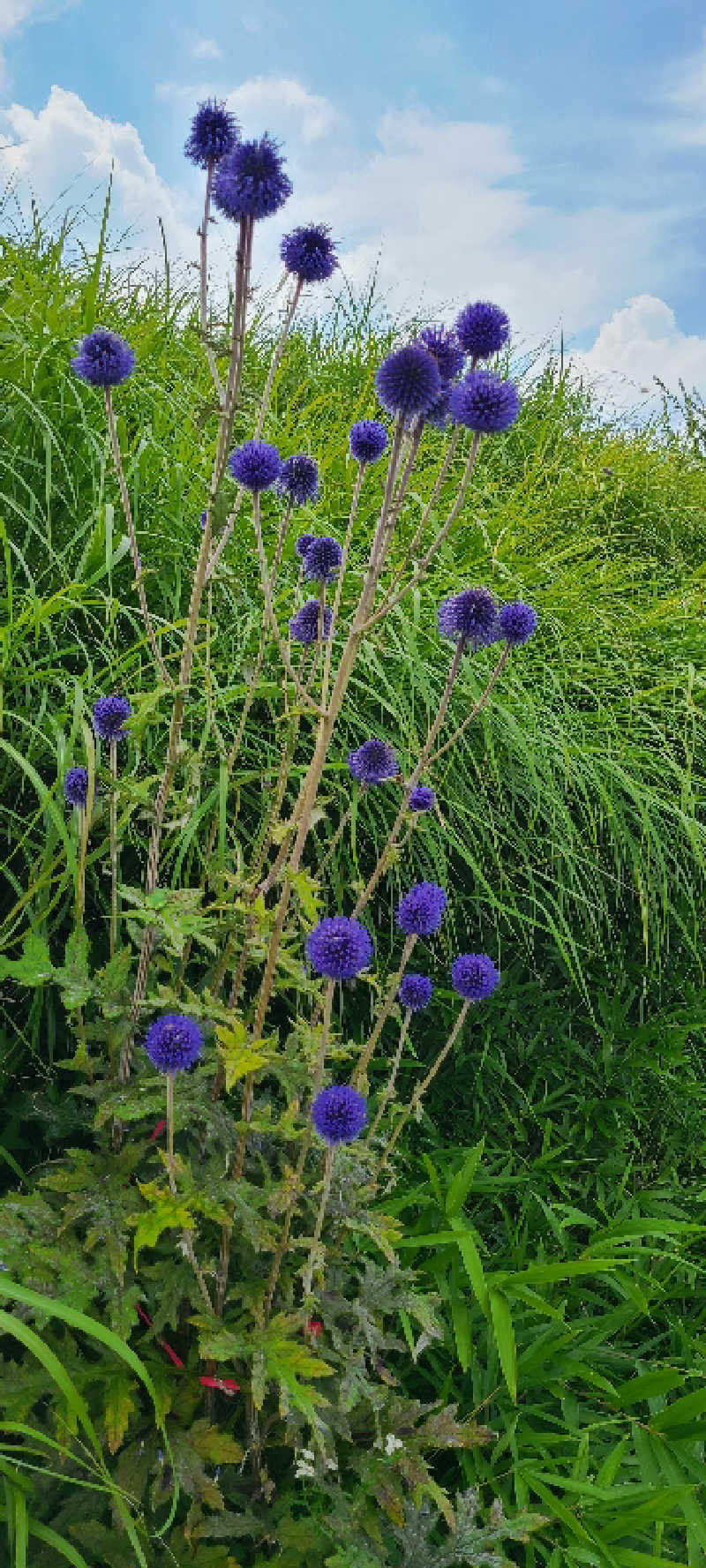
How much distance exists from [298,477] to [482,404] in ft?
1.36

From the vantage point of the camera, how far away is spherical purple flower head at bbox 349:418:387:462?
4.83 feet

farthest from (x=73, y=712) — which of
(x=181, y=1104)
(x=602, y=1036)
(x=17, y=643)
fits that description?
(x=602, y=1036)

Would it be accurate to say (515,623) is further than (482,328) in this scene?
Yes

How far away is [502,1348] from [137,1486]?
2.02ft

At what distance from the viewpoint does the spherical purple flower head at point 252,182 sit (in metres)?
1.12

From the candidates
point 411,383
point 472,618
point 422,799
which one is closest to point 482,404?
point 411,383

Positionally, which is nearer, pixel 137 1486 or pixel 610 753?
pixel 137 1486

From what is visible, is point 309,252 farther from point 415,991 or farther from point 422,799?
point 415,991

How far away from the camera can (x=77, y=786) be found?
62.6 inches

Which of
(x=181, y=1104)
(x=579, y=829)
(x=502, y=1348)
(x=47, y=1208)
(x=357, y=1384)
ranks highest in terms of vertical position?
(x=579, y=829)

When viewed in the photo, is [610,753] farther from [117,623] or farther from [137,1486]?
[137,1486]

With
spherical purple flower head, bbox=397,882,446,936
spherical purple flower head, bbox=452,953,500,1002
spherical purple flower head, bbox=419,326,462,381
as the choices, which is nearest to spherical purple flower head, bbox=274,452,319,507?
spherical purple flower head, bbox=419,326,462,381

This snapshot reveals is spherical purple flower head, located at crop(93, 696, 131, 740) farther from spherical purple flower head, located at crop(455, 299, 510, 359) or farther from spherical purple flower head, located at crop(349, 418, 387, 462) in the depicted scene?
spherical purple flower head, located at crop(455, 299, 510, 359)

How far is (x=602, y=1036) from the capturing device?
94.7 inches
